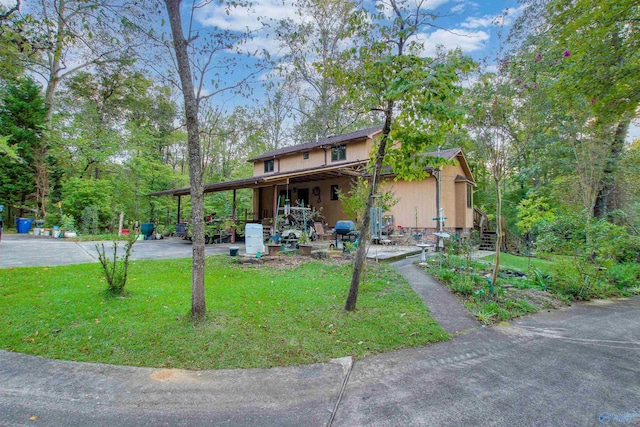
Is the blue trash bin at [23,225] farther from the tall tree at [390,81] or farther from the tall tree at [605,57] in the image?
the tall tree at [605,57]

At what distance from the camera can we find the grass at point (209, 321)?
10.1ft

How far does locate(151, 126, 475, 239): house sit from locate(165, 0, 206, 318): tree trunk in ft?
20.0

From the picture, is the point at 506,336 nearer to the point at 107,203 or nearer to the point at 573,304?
the point at 573,304

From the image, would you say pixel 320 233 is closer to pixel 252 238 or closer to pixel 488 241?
pixel 252 238

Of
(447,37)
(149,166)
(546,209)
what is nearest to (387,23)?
(447,37)

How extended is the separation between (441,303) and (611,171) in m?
11.0

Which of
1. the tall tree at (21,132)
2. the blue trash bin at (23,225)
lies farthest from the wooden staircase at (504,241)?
the tall tree at (21,132)

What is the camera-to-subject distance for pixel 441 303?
4980mm

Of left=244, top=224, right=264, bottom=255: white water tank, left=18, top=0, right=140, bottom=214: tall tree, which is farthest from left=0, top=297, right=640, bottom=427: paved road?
left=244, top=224, right=264, bottom=255: white water tank

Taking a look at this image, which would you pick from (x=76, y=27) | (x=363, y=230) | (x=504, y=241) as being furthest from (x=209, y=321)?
(x=504, y=241)

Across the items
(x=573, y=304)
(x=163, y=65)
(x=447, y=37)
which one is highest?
(x=447, y=37)

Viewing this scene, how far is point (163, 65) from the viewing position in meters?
4.26

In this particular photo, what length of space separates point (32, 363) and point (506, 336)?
5.40m

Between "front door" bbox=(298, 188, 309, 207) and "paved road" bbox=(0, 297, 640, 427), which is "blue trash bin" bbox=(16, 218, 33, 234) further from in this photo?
"paved road" bbox=(0, 297, 640, 427)
